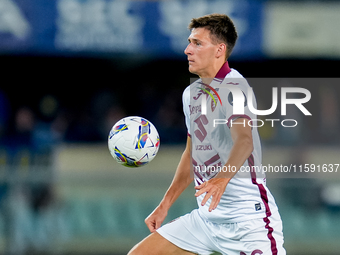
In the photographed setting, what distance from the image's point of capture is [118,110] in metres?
11.3

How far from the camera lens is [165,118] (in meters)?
11.1

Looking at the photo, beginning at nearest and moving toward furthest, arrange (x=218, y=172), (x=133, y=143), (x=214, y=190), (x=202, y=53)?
(x=214, y=190), (x=218, y=172), (x=202, y=53), (x=133, y=143)

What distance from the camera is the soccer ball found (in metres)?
3.72

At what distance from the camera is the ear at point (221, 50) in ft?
11.6

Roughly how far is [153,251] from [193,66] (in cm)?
→ 129

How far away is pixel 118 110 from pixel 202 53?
7.90 meters

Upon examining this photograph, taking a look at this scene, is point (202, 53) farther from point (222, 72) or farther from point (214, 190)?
point (214, 190)

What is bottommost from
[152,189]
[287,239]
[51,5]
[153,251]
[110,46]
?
[287,239]

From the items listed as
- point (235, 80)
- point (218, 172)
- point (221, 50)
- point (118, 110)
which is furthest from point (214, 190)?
point (118, 110)

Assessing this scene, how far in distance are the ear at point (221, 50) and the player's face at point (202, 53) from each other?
2 cm

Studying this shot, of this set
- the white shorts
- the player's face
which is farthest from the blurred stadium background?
the player's face

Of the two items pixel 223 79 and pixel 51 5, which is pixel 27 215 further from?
pixel 51 5

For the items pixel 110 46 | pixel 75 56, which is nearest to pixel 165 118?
pixel 110 46

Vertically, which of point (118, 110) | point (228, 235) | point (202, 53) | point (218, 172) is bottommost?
point (118, 110)
